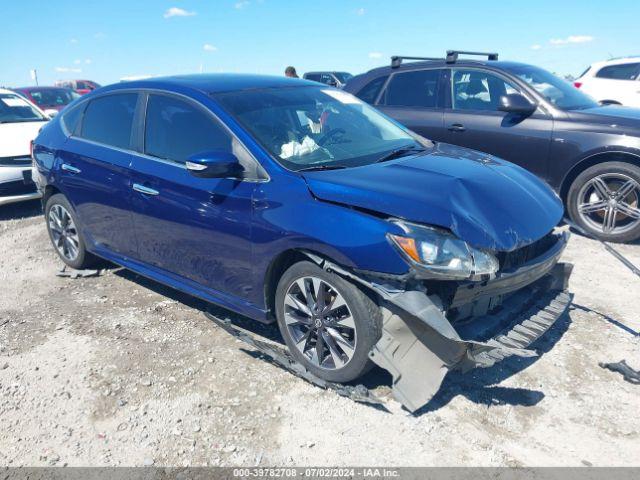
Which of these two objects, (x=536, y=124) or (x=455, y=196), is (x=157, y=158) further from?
(x=536, y=124)

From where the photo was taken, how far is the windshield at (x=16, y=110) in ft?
26.6

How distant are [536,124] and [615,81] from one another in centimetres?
632

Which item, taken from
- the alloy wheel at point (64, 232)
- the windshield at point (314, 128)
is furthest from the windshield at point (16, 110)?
the windshield at point (314, 128)

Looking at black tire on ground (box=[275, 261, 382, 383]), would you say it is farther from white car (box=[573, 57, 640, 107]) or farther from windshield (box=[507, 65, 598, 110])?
white car (box=[573, 57, 640, 107])

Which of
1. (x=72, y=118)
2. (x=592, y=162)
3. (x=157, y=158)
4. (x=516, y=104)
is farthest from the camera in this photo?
(x=516, y=104)

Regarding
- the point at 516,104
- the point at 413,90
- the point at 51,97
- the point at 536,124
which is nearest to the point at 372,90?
the point at 413,90

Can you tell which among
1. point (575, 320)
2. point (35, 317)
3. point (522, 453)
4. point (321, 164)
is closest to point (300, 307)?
point (321, 164)

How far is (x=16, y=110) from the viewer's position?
27.3ft

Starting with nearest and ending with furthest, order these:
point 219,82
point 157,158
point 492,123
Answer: point 157,158 → point 219,82 → point 492,123

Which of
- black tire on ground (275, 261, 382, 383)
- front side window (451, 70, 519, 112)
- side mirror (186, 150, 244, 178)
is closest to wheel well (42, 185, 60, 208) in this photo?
side mirror (186, 150, 244, 178)

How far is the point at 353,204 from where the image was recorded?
2.84 metres

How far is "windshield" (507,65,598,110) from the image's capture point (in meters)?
5.95

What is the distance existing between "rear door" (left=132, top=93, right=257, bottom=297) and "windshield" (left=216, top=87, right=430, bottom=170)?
20 centimetres

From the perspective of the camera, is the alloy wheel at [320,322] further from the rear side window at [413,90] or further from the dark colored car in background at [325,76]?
the dark colored car in background at [325,76]
